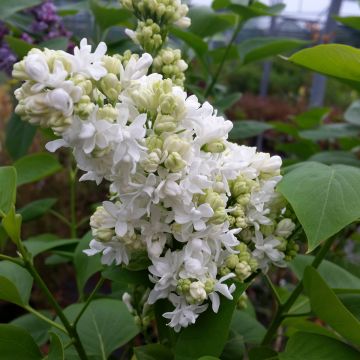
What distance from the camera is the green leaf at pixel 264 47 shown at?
1.21 metres

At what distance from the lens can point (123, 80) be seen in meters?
0.54

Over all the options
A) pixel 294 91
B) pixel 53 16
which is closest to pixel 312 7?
pixel 294 91

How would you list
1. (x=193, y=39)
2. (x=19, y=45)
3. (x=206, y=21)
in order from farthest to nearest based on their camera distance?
(x=206, y=21), (x=193, y=39), (x=19, y=45)

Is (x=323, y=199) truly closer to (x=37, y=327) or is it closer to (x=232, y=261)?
(x=232, y=261)

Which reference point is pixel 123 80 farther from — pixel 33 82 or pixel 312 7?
pixel 312 7

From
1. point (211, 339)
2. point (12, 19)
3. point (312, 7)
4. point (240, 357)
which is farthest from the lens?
point (312, 7)

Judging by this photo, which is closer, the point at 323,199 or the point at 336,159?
the point at 323,199

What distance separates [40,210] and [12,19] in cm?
47

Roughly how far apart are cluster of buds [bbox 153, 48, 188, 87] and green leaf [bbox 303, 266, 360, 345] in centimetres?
30

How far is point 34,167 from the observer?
3.52 ft

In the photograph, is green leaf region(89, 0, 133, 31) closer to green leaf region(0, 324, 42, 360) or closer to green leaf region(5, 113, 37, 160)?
green leaf region(5, 113, 37, 160)

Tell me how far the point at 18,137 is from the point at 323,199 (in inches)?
32.5

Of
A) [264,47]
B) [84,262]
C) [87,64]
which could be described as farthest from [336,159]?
[87,64]

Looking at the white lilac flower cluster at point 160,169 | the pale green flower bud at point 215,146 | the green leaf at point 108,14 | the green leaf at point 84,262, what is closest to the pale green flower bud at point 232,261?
the white lilac flower cluster at point 160,169
